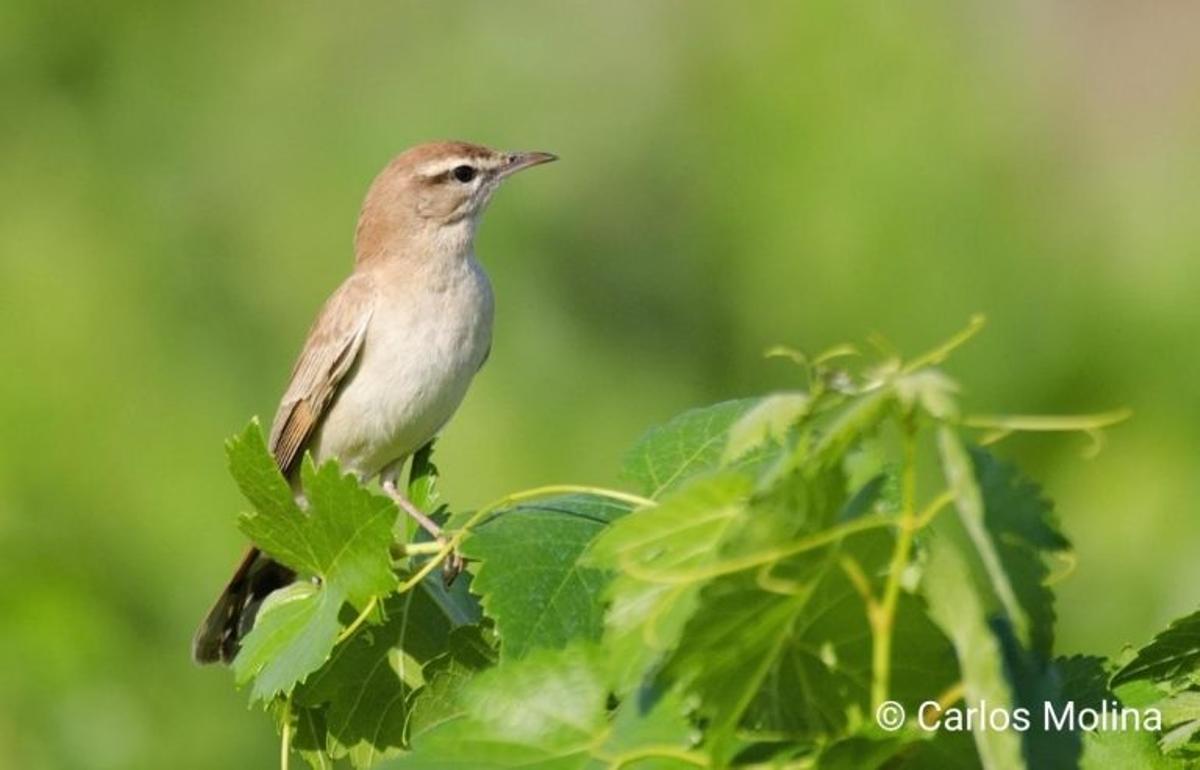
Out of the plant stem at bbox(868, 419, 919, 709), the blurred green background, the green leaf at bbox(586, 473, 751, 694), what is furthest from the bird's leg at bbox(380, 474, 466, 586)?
the blurred green background

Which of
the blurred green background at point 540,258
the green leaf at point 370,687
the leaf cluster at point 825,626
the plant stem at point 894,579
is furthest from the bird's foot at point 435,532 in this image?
the blurred green background at point 540,258

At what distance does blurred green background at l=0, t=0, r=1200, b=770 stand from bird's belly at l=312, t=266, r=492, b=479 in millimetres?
1215

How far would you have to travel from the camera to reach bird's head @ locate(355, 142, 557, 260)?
4.19 m

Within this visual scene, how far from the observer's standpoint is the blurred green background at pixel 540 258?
5137mm

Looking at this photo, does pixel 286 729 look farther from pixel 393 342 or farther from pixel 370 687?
pixel 393 342

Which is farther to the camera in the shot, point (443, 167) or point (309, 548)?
point (443, 167)

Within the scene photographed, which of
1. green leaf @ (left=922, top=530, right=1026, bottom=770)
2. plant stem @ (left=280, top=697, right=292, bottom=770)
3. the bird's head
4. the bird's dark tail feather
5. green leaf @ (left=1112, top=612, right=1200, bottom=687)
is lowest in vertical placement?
the bird's dark tail feather

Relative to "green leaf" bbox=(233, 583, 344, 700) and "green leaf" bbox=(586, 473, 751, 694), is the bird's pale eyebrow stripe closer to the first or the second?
"green leaf" bbox=(233, 583, 344, 700)

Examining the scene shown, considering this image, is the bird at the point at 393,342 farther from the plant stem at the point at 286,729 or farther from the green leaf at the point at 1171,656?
the green leaf at the point at 1171,656

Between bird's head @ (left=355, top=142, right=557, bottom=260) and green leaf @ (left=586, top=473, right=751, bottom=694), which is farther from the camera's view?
bird's head @ (left=355, top=142, right=557, bottom=260)

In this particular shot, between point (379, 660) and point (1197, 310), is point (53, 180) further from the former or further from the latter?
point (379, 660)

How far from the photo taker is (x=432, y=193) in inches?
166

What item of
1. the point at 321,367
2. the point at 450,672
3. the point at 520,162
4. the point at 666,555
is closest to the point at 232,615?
the point at 321,367

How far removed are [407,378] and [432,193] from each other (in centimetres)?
57
